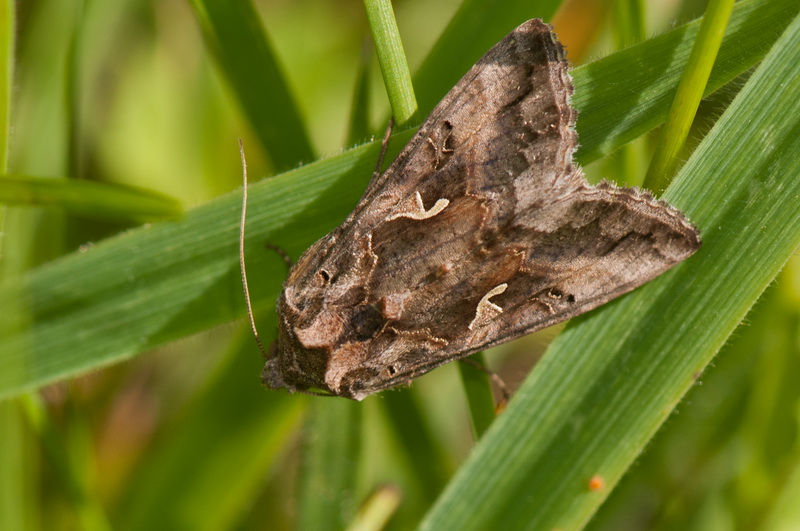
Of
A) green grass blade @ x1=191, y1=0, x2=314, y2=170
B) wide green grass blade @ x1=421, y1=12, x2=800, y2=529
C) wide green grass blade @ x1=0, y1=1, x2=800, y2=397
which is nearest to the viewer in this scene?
wide green grass blade @ x1=421, y1=12, x2=800, y2=529

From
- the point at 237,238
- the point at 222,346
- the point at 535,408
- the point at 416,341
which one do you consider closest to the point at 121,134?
the point at 222,346

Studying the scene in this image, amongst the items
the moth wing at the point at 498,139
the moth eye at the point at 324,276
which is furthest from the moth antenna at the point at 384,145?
the moth eye at the point at 324,276

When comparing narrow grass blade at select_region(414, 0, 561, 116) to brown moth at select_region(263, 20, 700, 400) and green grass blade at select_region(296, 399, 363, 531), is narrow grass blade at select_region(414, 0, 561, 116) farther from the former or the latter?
green grass blade at select_region(296, 399, 363, 531)

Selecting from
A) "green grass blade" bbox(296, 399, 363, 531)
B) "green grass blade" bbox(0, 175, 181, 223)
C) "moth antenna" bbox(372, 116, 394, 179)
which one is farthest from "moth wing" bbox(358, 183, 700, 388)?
"green grass blade" bbox(0, 175, 181, 223)

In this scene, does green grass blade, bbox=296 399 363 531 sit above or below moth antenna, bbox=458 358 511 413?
below

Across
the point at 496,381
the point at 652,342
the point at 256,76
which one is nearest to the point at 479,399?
the point at 496,381

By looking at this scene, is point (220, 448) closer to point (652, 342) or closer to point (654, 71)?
point (652, 342)

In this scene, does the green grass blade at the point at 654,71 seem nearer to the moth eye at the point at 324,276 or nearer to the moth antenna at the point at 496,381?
the moth antenna at the point at 496,381

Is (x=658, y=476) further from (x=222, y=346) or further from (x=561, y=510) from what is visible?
(x=222, y=346)
